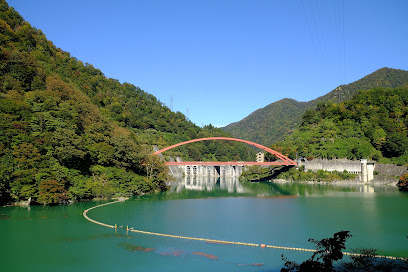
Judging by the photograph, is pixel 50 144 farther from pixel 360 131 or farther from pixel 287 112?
pixel 287 112

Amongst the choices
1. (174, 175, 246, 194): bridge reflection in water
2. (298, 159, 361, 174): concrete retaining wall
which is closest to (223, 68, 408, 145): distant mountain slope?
(298, 159, 361, 174): concrete retaining wall

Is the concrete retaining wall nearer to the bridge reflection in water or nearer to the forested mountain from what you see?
the forested mountain

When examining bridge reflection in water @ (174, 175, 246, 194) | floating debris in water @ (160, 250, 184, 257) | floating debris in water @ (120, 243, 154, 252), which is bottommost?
floating debris in water @ (160, 250, 184, 257)

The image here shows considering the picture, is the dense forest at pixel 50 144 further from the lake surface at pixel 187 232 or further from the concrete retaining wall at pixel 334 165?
the concrete retaining wall at pixel 334 165

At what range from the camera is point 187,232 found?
16.6 metres

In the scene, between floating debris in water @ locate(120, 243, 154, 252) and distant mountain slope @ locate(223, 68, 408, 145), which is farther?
distant mountain slope @ locate(223, 68, 408, 145)

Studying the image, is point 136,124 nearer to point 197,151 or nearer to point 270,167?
point 197,151

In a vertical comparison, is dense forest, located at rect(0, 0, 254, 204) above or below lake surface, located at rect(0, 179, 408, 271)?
above

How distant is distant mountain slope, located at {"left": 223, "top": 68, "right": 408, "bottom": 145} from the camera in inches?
3420

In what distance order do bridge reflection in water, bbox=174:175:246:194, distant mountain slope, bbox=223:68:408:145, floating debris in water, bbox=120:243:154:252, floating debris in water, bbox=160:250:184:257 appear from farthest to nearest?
distant mountain slope, bbox=223:68:408:145 → bridge reflection in water, bbox=174:175:246:194 → floating debris in water, bbox=120:243:154:252 → floating debris in water, bbox=160:250:184:257

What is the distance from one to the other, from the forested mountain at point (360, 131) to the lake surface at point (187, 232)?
642 inches

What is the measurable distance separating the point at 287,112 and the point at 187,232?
370 feet

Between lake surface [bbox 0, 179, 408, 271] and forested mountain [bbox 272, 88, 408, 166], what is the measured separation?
53.5ft

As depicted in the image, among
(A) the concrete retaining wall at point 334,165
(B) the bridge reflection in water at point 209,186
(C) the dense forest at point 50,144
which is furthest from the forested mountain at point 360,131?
(C) the dense forest at point 50,144
